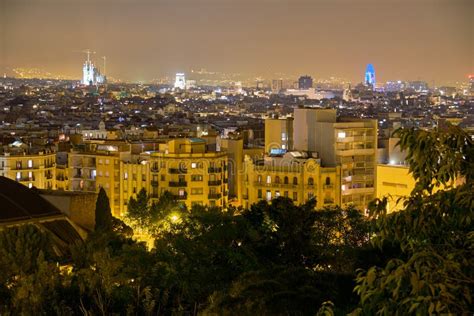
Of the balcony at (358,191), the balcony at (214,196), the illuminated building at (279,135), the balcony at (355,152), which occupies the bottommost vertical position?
the balcony at (214,196)

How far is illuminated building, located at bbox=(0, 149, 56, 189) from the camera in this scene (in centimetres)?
3225

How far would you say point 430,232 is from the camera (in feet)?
15.0

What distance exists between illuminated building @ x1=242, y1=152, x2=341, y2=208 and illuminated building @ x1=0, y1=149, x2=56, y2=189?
9.60 m

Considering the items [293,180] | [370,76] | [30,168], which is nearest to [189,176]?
[293,180]

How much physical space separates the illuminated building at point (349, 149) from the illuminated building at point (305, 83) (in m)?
137

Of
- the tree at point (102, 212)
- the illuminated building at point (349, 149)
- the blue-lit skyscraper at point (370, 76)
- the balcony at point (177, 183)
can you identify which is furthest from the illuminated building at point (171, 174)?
the blue-lit skyscraper at point (370, 76)

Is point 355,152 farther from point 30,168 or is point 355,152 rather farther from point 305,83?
point 305,83

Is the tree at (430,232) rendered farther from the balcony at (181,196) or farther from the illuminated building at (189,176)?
the illuminated building at (189,176)

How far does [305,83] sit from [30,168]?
135 m

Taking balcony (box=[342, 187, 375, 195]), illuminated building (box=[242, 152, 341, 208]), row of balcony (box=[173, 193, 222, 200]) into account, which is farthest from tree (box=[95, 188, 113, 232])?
balcony (box=[342, 187, 375, 195])

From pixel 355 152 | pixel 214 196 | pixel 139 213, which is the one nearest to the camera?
pixel 139 213

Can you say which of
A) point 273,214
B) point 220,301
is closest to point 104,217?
point 273,214

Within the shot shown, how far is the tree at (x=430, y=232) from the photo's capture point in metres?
4.10

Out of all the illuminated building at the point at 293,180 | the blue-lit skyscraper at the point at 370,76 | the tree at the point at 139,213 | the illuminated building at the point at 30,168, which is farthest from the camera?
the blue-lit skyscraper at the point at 370,76
